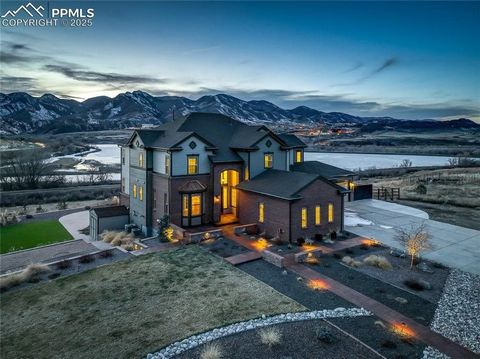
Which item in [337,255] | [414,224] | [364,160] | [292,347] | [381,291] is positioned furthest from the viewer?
[364,160]

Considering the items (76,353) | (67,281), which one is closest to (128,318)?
(76,353)

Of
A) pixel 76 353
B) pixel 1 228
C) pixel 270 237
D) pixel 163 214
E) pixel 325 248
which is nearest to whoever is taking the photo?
pixel 76 353

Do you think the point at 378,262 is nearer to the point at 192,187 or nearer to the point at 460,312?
the point at 460,312

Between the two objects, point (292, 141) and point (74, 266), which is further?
point (292, 141)

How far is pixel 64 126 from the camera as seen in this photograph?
647ft

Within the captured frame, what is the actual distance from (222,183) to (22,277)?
47.7 feet

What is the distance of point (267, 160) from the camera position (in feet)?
87.4

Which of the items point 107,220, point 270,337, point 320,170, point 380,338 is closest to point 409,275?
point 380,338

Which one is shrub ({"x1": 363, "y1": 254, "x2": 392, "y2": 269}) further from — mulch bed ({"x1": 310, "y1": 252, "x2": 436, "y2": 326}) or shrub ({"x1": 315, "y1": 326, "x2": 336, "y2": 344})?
shrub ({"x1": 315, "y1": 326, "x2": 336, "y2": 344})

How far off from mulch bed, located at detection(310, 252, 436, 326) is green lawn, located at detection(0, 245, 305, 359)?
144 inches

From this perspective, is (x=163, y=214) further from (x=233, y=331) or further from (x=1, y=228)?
(x=1, y=228)

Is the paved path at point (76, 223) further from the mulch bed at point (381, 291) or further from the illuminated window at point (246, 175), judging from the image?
the mulch bed at point (381, 291)

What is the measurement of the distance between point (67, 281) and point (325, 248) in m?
14.3

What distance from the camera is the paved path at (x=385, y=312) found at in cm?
1034
